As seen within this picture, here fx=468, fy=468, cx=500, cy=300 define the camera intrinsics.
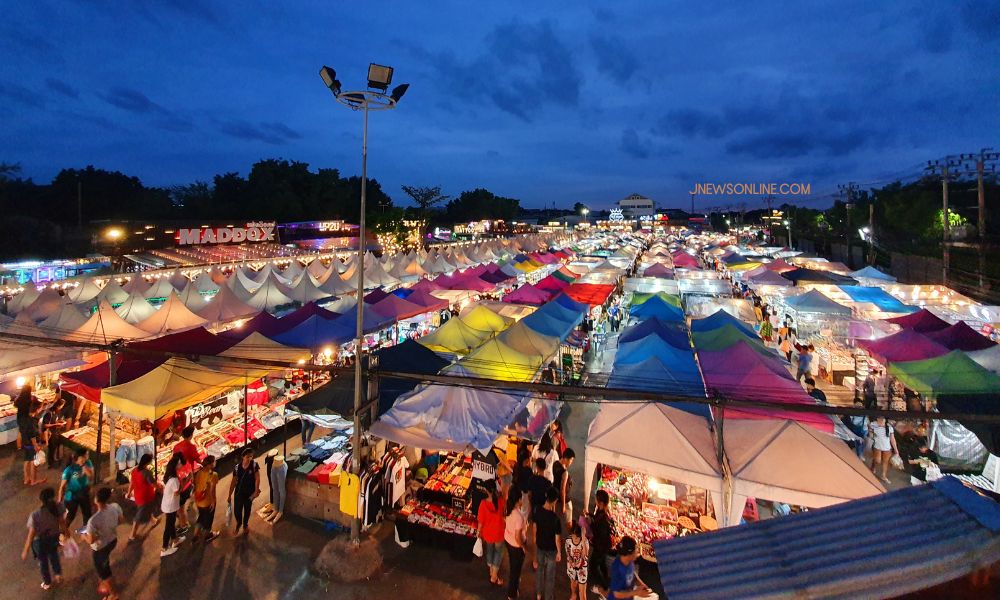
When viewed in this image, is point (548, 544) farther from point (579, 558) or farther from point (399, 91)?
point (399, 91)

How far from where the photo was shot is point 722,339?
34.1ft

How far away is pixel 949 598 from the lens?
179cm

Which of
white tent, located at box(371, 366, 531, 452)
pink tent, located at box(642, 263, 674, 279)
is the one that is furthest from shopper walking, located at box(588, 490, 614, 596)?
pink tent, located at box(642, 263, 674, 279)

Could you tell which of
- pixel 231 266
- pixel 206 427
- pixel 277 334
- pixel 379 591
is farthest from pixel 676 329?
pixel 231 266

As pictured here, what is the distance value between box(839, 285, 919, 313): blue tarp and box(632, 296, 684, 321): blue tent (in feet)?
19.3

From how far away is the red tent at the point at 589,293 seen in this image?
15344mm

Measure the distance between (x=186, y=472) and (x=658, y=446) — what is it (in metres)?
6.21

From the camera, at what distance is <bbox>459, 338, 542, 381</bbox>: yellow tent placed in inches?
326

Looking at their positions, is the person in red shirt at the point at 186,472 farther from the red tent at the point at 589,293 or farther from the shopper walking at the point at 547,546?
the red tent at the point at 589,293

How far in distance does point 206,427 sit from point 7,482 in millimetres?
2604

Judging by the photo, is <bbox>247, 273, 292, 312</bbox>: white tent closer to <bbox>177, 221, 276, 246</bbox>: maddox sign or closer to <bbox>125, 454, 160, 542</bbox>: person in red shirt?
<bbox>125, 454, 160, 542</bbox>: person in red shirt

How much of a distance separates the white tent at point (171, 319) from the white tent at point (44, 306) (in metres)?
2.80

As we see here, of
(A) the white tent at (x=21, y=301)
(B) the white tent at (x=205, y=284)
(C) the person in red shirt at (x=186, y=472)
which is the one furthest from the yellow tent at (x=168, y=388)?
(B) the white tent at (x=205, y=284)

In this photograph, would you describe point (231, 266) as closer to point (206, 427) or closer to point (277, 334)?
point (277, 334)
